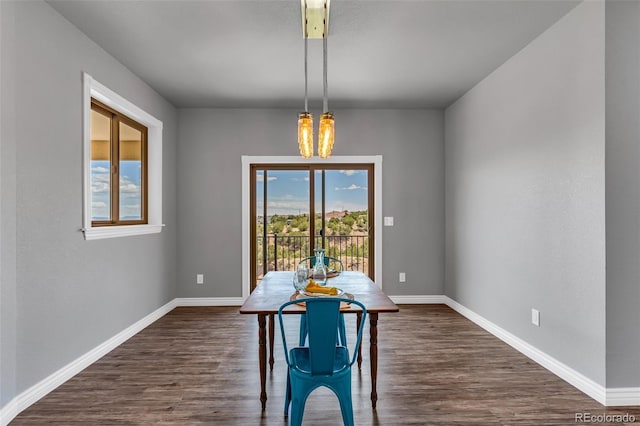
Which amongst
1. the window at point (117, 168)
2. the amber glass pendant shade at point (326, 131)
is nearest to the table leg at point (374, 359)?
the amber glass pendant shade at point (326, 131)

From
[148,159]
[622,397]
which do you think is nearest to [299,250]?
[148,159]

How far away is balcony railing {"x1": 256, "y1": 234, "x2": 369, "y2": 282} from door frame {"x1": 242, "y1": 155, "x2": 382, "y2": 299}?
168 mm

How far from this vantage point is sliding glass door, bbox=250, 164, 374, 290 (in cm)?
510

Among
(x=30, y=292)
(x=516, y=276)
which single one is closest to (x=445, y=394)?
(x=516, y=276)

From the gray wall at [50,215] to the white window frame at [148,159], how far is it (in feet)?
0.19

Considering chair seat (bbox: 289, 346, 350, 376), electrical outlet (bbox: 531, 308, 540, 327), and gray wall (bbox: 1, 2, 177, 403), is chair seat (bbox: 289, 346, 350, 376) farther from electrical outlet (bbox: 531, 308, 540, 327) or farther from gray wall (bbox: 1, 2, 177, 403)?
electrical outlet (bbox: 531, 308, 540, 327)

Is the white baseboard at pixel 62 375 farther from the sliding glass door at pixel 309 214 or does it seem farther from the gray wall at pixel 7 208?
the sliding glass door at pixel 309 214

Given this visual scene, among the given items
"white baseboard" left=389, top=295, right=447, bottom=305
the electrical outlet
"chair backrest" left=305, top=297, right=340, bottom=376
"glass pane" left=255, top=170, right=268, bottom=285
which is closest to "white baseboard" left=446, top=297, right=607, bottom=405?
the electrical outlet

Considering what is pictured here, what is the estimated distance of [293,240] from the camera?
5137 mm

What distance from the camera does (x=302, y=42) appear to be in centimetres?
307

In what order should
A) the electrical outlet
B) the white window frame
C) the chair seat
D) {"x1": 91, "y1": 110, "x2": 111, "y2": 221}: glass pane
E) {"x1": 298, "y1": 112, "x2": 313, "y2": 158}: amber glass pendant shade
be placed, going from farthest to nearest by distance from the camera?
{"x1": 91, "y1": 110, "x2": 111, "y2": 221}: glass pane → the electrical outlet → the white window frame → {"x1": 298, "y1": 112, "x2": 313, "y2": 158}: amber glass pendant shade → the chair seat

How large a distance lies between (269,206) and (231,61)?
211cm

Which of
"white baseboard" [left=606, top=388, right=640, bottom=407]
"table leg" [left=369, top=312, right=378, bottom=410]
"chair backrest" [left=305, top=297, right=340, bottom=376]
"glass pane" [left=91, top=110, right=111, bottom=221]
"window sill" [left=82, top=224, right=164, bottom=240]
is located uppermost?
"glass pane" [left=91, top=110, right=111, bottom=221]

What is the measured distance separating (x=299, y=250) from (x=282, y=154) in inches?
51.5
